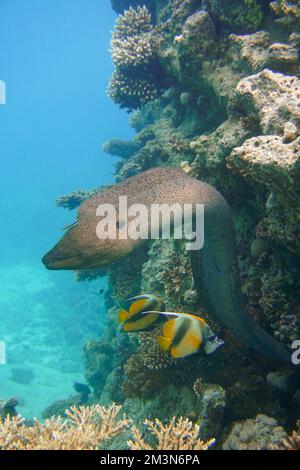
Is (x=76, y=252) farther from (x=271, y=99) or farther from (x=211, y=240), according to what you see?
(x=271, y=99)

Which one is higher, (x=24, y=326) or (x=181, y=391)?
(x=181, y=391)

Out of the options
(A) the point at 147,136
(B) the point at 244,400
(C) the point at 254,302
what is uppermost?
(A) the point at 147,136

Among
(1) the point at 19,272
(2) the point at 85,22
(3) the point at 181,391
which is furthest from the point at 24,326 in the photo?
(2) the point at 85,22

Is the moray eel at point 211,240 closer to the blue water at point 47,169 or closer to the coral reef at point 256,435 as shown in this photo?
the coral reef at point 256,435

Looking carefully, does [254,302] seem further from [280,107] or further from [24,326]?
[24,326]

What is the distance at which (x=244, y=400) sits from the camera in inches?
135

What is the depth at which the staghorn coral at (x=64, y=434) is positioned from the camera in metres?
2.88

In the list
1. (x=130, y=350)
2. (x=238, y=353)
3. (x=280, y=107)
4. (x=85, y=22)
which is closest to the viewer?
(x=280, y=107)

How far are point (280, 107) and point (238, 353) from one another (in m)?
2.79

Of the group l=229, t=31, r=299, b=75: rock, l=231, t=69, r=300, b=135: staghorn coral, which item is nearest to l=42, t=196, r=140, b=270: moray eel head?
l=231, t=69, r=300, b=135: staghorn coral

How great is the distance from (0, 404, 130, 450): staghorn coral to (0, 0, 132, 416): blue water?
1077 centimetres

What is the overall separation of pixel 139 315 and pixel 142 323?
0.35ft

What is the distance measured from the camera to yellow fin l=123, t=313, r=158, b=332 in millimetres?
3221

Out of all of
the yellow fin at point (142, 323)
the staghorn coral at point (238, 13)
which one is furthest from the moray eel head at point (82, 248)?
the staghorn coral at point (238, 13)
